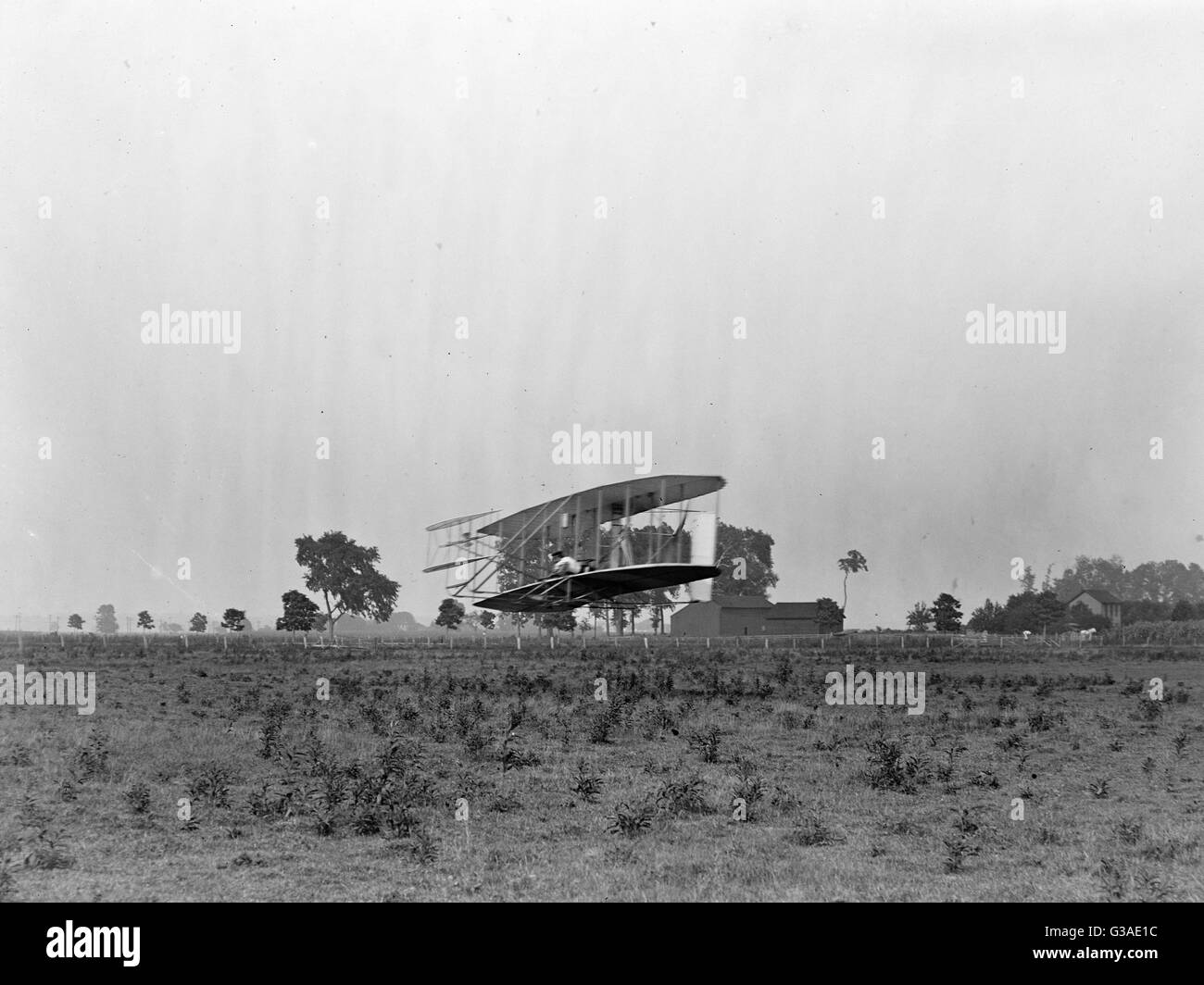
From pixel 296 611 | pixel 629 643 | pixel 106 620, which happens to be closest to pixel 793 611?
pixel 629 643

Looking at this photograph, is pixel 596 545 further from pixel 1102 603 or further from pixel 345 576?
pixel 1102 603

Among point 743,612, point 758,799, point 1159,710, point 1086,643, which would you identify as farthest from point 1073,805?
point 743,612

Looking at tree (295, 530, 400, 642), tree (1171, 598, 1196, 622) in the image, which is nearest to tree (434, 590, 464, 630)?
tree (295, 530, 400, 642)

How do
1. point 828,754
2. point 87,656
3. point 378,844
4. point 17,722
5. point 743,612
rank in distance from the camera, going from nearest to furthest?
point 378,844 → point 828,754 → point 17,722 → point 87,656 → point 743,612

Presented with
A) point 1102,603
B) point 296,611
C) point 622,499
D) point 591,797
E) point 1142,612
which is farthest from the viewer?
point 1142,612
